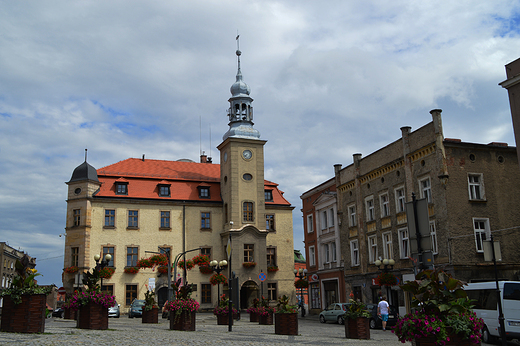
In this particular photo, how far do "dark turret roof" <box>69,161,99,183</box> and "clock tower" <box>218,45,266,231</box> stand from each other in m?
12.5

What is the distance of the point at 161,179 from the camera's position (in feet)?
166

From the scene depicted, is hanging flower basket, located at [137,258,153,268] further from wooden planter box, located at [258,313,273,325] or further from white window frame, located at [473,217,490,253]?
white window frame, located at [473,217,490,253]

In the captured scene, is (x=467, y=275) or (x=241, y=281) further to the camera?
(x=241, y=281)

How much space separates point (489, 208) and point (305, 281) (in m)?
19.6

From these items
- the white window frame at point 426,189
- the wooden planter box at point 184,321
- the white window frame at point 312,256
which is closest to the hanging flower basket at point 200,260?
the white window frame at point 312,256

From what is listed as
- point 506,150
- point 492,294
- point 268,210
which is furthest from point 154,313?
point 268,210

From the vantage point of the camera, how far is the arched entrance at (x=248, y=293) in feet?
158

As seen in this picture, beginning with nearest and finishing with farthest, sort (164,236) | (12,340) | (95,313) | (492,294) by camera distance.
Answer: (12,340), (95,313), (492,294), (164,236)

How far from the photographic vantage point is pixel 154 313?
1078 inches

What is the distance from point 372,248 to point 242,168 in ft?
57.3

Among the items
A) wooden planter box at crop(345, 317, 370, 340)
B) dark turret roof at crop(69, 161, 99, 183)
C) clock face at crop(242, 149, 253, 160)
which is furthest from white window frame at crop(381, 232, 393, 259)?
dark turret roof at crop(69, 161, 99, 183)

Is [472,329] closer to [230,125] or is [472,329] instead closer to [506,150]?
[506,150]

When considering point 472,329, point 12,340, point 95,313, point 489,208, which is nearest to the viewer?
point 472,329

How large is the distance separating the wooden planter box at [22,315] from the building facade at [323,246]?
98.2 feet
